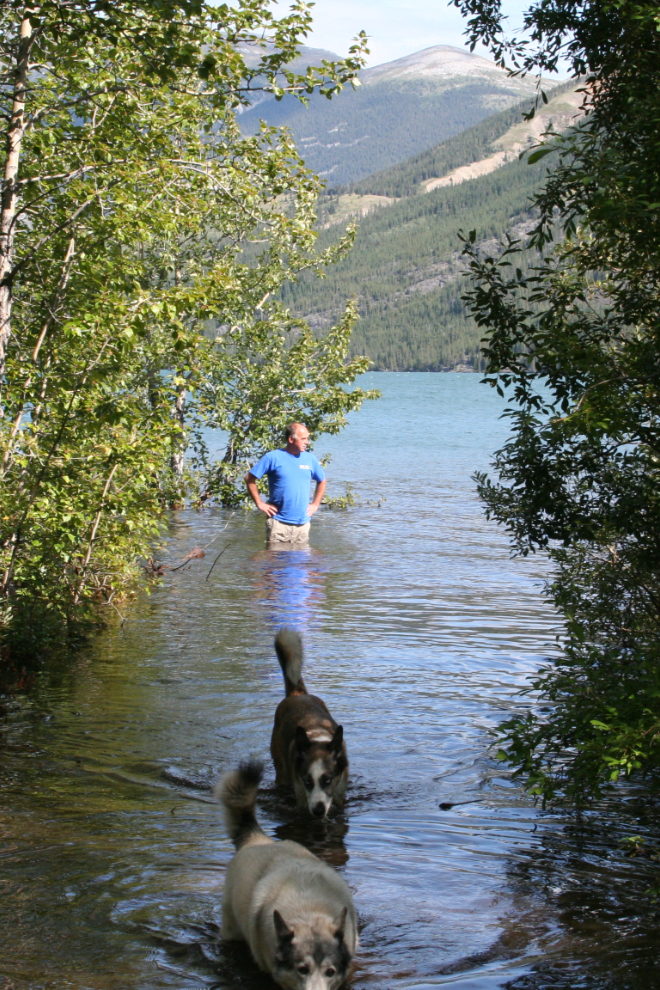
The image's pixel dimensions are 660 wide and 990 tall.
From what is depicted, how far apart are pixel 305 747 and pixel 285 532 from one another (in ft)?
34.5

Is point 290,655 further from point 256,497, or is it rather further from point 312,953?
point 256,497

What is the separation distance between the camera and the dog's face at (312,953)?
4.41 m

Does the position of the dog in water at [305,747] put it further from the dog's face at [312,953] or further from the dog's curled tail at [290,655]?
the dog's face at [312,953]

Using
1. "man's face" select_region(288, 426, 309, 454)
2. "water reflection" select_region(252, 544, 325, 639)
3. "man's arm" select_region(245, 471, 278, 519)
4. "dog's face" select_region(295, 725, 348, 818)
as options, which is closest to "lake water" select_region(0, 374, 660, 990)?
"water reflection" select_region(252, 544, 325, 639)

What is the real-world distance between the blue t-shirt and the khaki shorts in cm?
12

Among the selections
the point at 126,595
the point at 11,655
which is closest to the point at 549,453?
the point at 11,655

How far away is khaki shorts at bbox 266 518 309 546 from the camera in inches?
687

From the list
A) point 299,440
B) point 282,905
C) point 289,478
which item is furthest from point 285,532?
point 282,905

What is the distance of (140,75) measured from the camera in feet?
34.0

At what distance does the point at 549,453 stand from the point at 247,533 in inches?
581

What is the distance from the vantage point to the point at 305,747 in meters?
7.13

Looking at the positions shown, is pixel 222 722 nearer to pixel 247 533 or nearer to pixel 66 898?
pixel 66 898

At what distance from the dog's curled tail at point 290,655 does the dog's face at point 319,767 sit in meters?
0.96

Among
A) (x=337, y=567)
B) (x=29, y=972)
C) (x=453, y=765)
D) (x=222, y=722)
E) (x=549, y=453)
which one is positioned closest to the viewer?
(x=29, y=972)
